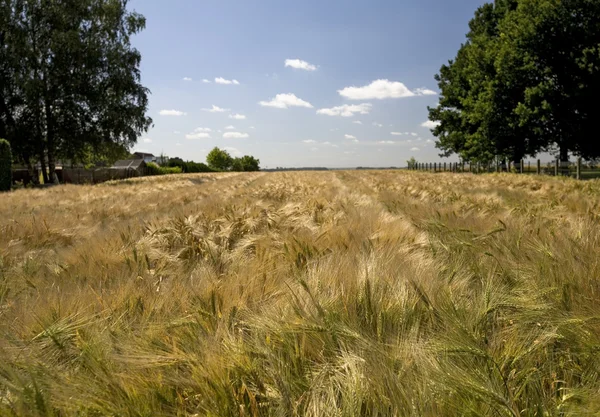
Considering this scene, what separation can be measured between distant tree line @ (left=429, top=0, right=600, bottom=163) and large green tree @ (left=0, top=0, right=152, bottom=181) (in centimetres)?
2479

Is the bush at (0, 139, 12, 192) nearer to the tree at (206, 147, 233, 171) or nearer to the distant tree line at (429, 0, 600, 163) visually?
the distant tree line at (429, 0, 600, 163)

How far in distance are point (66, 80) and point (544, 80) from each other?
30.7 m

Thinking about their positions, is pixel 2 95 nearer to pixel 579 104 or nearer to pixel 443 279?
pixel 443 279

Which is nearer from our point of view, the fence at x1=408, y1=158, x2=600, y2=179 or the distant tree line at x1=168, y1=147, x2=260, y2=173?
the fence at x1=408, y1=158, x2=600, y2=179

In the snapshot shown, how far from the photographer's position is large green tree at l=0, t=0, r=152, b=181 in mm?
21109

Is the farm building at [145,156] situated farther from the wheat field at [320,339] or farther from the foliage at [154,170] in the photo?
the wheat field at [320,339]

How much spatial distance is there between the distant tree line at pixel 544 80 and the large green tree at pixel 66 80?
81.3 feet

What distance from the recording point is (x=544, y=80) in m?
22.3

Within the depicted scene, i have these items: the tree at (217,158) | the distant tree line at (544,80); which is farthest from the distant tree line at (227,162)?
the distant tree line at (544,80)

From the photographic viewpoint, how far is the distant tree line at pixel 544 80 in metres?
21.0

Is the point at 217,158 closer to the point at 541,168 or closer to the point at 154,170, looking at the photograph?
the point at 154,170

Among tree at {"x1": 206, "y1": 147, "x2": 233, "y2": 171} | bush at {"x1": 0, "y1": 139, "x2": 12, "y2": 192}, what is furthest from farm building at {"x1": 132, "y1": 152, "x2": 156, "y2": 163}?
bush at {"x1": 0, "y1": 139, "x2": 12, "y2": 192}

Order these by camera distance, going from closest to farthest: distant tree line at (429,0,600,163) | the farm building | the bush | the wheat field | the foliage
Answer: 1. the wheat field
2. the bush
3. distant tree line at (429,0,600,163)
4. the foliage
5. the farm building

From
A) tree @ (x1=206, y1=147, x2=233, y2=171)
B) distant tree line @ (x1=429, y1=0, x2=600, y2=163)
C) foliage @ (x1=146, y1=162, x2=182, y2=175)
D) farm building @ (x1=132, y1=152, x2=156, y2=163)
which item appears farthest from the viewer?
tree @ (x1=206, y1=147, x2=233, y2=171)
